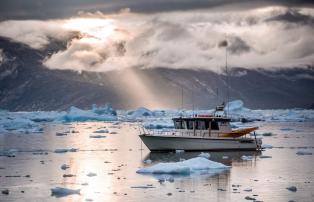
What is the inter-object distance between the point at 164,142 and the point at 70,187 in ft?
57.3

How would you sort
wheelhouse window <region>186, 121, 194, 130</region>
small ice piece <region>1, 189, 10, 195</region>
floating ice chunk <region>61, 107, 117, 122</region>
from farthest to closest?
1. floating ice chunk <region>61, 107, 117, 122</region>
2. wheelhouse window <region>186, 121, 194, 130</region>
3. small ice piece <region>1, 189, 10, 195</region>

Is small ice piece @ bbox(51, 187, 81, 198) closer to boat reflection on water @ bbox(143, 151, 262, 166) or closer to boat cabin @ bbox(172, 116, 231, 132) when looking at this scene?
boat reflection on water @ bbox(143, 151, 262, 166)

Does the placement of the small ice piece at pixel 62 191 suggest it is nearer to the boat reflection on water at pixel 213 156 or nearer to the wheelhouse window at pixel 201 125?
the boat reflection on water at pixel 213 156

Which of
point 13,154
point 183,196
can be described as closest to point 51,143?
point 13,154

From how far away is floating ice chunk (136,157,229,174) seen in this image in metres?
33.8

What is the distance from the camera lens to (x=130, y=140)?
6203 cm

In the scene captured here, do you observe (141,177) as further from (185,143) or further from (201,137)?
(201,137)

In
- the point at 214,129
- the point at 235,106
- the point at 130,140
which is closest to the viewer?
the point at 214,129

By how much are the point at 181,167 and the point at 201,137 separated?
13.8 meters

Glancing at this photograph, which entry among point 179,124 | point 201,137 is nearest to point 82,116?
point 179,124

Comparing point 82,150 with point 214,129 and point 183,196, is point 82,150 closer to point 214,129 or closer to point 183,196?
point 214,129

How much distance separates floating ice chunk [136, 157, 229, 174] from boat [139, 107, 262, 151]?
10.4m

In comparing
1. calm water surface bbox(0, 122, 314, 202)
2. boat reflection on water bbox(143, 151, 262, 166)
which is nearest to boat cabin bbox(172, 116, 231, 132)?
boat reflection on water bbox(143, 151, 262, 166)

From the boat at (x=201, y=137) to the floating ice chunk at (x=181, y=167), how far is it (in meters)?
10.4
